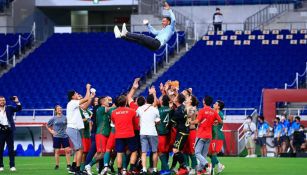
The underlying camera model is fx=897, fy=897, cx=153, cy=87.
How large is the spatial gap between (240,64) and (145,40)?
78.1 feet

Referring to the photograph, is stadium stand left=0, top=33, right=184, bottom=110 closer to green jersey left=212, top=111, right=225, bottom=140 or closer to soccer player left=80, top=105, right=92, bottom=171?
soccer player left=80, top=105, right=92, bottom=171

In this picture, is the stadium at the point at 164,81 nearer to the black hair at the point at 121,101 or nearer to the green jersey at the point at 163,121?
the green jersey at the point at 163,121

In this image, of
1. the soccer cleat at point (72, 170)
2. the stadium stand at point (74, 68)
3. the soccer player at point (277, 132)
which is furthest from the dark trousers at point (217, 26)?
the soccer cleat at point (72, 170)

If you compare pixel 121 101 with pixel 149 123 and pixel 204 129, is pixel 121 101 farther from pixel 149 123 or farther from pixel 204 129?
pixel 204 129

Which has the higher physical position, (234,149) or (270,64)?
(270,64)

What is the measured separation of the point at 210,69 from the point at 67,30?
13.6m

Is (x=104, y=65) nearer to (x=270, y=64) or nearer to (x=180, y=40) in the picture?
(x=180, y=40)

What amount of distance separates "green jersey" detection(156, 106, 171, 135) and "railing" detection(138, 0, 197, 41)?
84.6ft

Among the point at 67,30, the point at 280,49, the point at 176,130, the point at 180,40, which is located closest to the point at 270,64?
the point at 280,49

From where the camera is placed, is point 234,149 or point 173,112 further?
point 234,149

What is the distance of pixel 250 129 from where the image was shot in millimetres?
37906

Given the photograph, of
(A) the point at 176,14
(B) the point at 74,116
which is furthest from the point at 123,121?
(A) the point at 176,14

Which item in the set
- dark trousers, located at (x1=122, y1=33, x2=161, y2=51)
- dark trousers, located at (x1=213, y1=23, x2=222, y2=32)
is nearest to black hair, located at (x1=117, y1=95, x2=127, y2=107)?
dark trousers, located at (x1=122, y1=33, x2=161, y2=51)

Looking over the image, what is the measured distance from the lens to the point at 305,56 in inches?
1772
